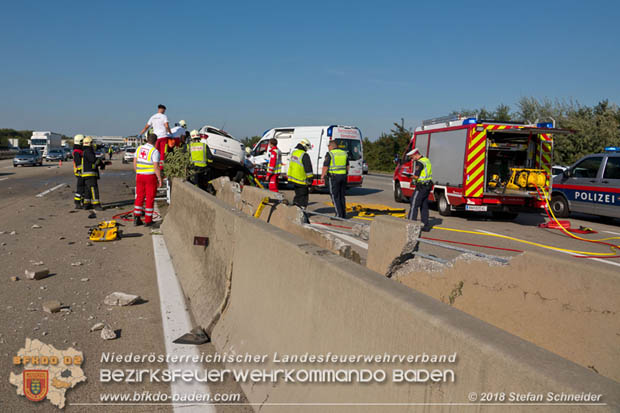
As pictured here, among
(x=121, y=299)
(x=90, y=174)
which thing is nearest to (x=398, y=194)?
(x=90, y=174)

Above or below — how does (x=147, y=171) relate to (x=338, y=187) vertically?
above

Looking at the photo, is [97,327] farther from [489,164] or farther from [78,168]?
[489,164]

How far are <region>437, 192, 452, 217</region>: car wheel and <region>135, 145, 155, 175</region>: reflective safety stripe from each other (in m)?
8.14

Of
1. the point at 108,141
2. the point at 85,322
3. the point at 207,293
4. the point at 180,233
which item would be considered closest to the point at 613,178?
the point at 180,233

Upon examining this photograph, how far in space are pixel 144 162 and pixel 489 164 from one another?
9734 millimetres

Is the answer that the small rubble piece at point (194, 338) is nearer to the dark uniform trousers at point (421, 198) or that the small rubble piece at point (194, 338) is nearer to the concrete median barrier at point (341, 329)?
the concrete median barrier at point (341, 329)

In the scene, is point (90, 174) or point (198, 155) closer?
point (198, 155)

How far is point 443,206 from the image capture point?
14.5m

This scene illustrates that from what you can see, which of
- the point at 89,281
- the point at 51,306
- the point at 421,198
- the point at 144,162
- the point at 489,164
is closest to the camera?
the point at 51,306

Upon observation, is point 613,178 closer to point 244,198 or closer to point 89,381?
point 244,198

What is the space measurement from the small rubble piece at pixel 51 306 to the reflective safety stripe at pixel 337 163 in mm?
7441

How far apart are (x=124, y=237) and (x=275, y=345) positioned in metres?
7.30

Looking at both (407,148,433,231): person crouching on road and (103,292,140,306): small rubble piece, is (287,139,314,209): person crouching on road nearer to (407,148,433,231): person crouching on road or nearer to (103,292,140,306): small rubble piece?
(407,148,433,231): person crouching on road

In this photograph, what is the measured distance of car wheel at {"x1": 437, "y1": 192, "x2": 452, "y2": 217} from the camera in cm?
1427
